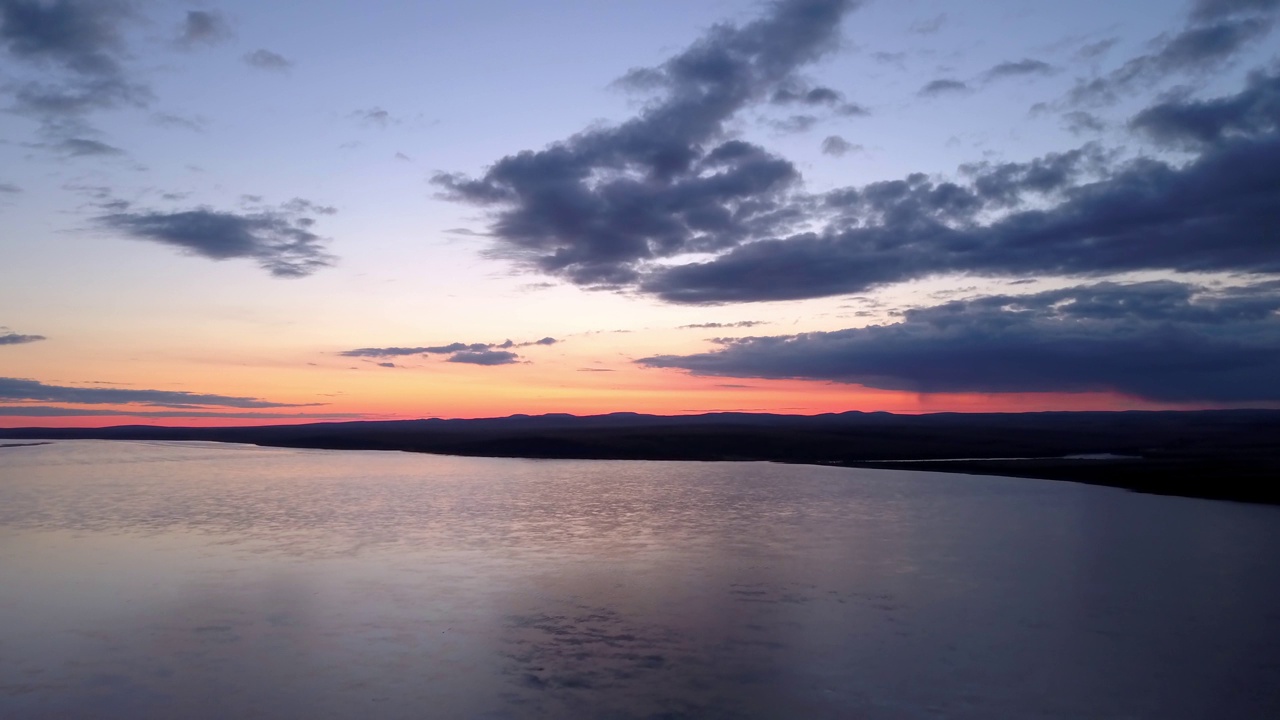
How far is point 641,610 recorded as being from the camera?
43.9 ft

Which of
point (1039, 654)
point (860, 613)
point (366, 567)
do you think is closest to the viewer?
point (1039, 654)

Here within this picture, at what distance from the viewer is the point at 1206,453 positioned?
46.2m

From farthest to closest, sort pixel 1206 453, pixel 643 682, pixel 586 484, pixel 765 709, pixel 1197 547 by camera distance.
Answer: pixel 1206 453, pixel 586 484, pixel 1197 547, pixel 643 682, pixel 765 709

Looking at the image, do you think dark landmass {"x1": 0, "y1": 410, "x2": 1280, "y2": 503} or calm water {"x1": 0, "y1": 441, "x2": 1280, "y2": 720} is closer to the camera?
calm water {"x1": 0, "y1": 441, "x2": 1280, "y2": 720}

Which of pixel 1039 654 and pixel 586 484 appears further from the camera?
pixel 586 484

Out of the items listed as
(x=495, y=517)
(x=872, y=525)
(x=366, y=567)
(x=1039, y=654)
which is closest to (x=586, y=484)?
(x=495, y=517)

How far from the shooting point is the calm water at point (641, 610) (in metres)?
9.60

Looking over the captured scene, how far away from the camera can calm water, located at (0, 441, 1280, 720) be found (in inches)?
378

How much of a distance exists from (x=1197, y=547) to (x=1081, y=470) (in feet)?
70.4

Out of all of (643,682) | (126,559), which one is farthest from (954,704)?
(126,559)

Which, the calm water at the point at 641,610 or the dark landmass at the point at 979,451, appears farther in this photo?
the dark landmass at the point at 979,451

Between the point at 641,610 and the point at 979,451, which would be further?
the point at 979,451

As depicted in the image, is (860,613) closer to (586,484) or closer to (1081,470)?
(586,484)

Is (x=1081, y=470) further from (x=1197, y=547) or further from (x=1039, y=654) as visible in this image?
(x=1039, y=654)
